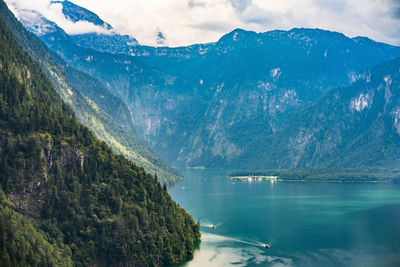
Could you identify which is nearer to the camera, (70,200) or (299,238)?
(70,200)

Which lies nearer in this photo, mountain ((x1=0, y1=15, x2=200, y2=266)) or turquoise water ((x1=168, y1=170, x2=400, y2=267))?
mountain ((x1=0, y1=15, x2=200, y2=266))

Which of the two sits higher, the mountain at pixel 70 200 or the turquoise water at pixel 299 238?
the mountain at pixel 70 200

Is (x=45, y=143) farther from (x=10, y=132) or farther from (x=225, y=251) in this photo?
(x=225, y=251)

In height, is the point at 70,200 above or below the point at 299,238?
above

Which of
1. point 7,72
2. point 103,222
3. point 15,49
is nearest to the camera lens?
point 103,222

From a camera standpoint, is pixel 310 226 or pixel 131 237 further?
pixel 310 226

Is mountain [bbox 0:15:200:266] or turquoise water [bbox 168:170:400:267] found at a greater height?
mountain [bbox 0:15:200:266]

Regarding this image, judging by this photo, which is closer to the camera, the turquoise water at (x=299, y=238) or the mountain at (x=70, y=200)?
the mountain at (x=70, y=200)

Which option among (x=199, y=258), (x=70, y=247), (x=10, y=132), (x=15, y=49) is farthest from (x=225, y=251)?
(x=15, y=49)
